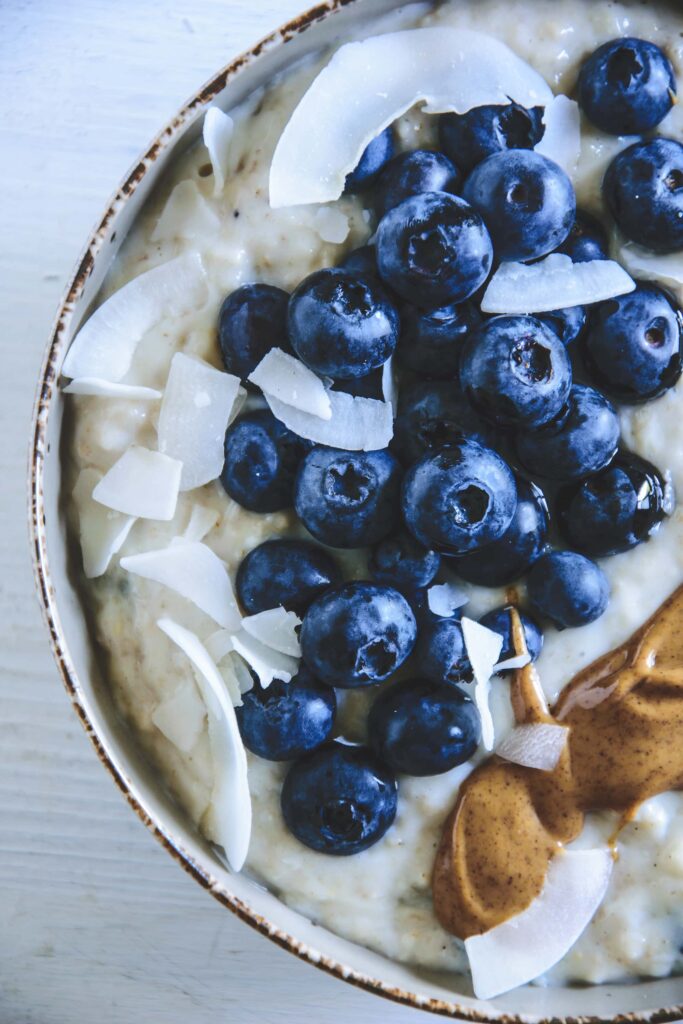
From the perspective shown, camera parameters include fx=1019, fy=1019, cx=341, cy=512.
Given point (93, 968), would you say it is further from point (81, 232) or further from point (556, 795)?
point (81, 232)

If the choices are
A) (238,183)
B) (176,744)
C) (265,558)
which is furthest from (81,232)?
(176,744)

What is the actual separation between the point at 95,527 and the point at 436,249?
579 mm

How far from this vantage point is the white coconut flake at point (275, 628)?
1300 mm

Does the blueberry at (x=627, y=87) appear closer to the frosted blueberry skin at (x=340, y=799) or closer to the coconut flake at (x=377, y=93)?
the coconut flake at (x=377, y=93)

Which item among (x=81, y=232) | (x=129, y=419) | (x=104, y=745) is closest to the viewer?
(x=104, y=745)

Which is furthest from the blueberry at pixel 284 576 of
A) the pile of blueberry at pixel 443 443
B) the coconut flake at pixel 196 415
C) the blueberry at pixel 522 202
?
the blueberry at pixel 522 202

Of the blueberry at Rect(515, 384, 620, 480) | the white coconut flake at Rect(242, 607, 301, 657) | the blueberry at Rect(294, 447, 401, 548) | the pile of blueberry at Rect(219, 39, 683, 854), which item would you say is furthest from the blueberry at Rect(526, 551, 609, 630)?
the white coconut flake at Rect(242, 607, 301, 657)

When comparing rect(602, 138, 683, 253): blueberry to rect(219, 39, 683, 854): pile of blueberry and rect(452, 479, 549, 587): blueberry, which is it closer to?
rect(219, 39, 683, 854): pile of blueberry

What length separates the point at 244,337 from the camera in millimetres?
1306

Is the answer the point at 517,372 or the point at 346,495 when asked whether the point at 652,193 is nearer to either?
the point at 517,372

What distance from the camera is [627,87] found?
51.7 inches

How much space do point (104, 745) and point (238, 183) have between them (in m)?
0.75

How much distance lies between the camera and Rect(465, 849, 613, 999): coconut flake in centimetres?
134

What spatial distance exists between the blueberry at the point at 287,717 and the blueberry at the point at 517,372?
42 centimetres
